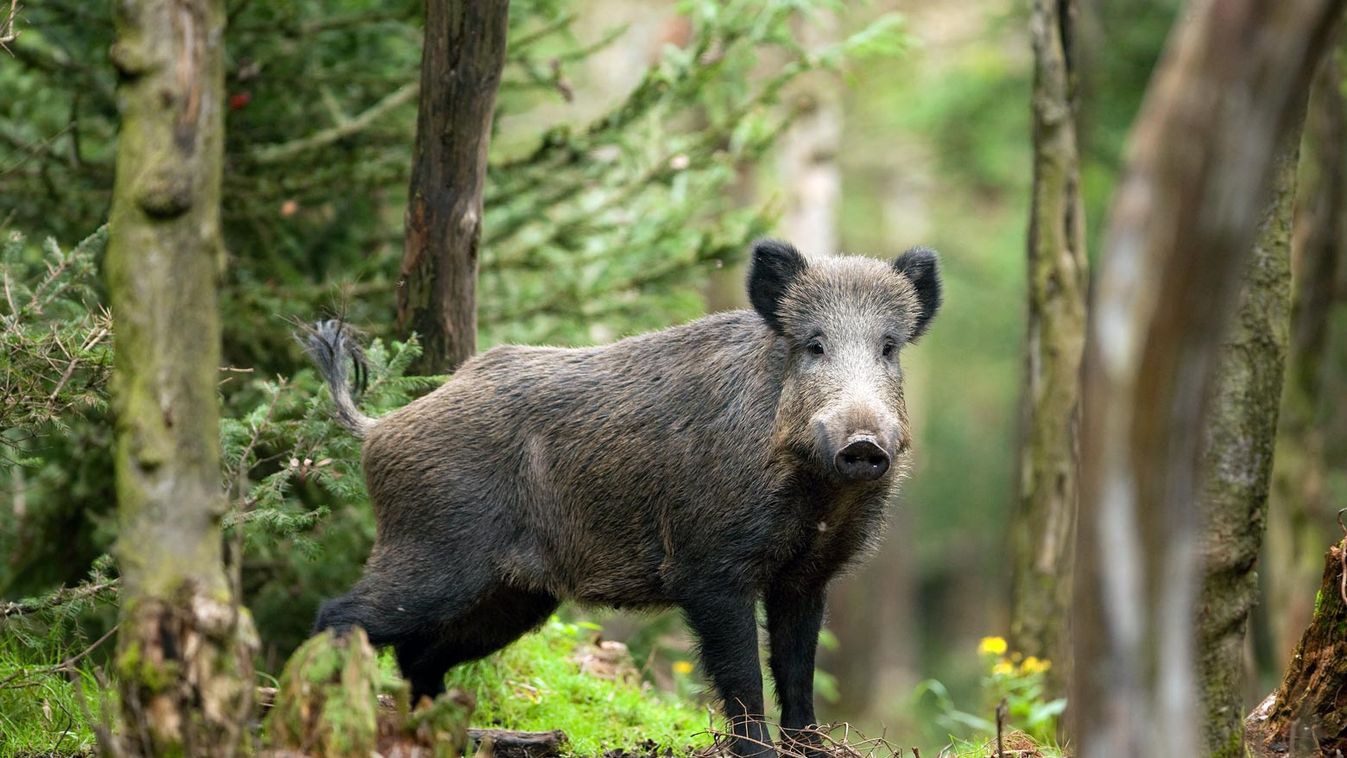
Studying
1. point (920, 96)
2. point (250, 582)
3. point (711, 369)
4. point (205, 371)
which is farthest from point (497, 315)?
point (920, 96)

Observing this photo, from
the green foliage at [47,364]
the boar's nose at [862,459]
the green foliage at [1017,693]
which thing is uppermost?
the green foliage at [47,364]

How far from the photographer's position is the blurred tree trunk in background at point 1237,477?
415 centimetres

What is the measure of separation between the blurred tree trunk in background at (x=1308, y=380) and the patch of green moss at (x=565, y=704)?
6.99 meters

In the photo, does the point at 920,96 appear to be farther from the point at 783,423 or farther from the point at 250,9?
the point at 783,423

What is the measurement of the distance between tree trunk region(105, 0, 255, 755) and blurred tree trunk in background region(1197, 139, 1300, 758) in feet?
9.45

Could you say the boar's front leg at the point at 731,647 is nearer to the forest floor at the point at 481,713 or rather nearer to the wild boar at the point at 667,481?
the wild boar at the point at 667,481

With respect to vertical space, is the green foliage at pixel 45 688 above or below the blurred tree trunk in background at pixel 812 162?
below

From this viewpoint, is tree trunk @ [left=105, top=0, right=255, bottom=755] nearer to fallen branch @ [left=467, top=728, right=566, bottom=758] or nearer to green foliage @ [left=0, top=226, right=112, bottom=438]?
green foliage @ [left=0, top=226, right=112, bottom=438]

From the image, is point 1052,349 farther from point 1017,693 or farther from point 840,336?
point 840,336

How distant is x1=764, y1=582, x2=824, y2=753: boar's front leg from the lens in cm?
536

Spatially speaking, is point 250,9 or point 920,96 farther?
point 920,96

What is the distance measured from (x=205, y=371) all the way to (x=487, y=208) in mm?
5264

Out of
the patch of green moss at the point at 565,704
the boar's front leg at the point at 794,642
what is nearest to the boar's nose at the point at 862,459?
the boar's front leg at the point at 794,642

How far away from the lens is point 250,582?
8023 mm
